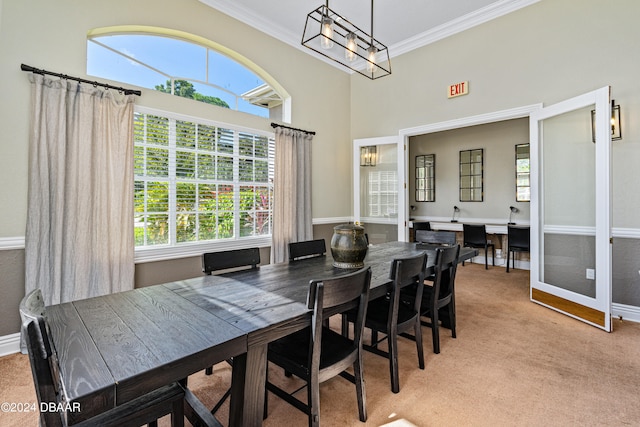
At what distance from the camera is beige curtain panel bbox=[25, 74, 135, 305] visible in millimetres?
2404

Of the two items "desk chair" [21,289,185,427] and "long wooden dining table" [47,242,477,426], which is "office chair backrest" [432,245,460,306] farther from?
"desk chair" [21,289,185,427]

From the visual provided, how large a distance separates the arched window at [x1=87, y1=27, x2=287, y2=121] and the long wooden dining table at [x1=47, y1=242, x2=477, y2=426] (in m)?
2.40

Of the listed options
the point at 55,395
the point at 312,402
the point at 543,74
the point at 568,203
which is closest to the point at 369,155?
the point at 543,74

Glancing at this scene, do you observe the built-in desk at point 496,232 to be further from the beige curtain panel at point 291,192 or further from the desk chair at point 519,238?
the beige curtain panel at point 291,192

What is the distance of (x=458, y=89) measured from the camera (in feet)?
13.6

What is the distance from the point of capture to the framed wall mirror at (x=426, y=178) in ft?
21.8

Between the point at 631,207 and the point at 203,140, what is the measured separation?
15.0 feet

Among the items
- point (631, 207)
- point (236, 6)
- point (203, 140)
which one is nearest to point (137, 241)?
point (203, 140)

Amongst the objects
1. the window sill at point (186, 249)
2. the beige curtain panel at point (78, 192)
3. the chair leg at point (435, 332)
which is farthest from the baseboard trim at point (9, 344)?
the chair leg at point (435, 332)

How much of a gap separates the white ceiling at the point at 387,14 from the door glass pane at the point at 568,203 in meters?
1.64

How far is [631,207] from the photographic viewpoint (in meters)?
3.05

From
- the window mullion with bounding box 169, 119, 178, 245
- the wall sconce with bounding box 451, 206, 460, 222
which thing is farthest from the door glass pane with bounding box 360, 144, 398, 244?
the window mullion with bounding box 169, 119, 178, 245

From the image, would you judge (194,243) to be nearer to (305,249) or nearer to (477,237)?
(305,249)

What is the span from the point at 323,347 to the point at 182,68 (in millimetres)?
3293
